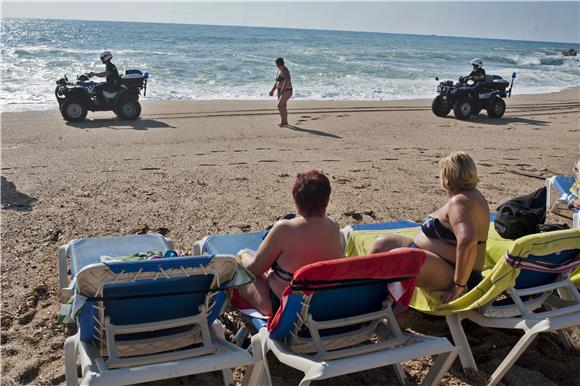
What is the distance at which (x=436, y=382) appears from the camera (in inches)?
117

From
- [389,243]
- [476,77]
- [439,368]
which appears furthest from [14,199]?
[476,77]

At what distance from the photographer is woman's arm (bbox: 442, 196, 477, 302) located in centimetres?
328

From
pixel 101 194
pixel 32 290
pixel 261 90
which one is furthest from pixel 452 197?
pixel 261 90

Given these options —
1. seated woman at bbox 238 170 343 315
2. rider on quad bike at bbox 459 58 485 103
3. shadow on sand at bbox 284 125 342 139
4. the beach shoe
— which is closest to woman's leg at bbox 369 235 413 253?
the beach shoe

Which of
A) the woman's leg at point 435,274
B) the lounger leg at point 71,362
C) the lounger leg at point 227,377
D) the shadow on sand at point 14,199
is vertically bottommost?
the shadow on sand at point 14,199

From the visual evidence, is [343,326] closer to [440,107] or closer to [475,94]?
[475,94]

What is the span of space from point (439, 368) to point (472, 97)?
10.3m

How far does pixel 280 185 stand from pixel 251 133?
3.55m

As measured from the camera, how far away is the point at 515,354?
293cm

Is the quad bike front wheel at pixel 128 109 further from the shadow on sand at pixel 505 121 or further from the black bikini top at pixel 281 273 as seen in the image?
the black bikini top at pixel 281 273

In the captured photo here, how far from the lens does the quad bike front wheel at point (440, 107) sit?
12.9 meters

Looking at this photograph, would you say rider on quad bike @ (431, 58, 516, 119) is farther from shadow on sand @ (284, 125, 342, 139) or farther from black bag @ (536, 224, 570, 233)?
black bag @ (536, 224, 570, 233)

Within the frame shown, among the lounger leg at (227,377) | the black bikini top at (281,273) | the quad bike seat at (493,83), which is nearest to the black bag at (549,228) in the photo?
the black bikini top at (281,273)

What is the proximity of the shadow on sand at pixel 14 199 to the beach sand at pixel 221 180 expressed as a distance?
0.03 metres
